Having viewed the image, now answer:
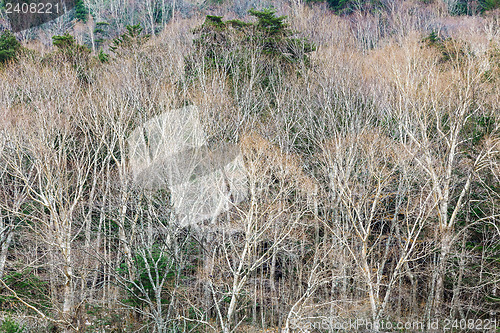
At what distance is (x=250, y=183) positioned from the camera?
1227 cm

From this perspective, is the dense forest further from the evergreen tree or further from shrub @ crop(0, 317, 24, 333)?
the evergreen tree

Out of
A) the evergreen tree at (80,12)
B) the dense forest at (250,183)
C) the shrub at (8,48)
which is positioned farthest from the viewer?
the evergreen tree at (80,12)

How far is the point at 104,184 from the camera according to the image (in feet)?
55.2

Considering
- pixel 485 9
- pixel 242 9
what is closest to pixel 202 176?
pixel 242 9

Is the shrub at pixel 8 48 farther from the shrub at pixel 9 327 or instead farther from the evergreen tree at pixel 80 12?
the evergreen tree at pixel 80 12

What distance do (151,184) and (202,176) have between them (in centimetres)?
192

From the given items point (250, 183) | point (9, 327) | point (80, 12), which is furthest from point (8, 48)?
point (80, 12)

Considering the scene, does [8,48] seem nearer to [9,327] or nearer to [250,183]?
[9,327]

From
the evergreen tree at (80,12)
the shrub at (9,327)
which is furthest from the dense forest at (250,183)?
the evergreen tree at (80,12)

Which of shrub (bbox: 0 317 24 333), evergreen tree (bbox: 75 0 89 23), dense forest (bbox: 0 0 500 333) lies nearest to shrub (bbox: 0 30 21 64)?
dense forest (bbox: 0 0 500 333)

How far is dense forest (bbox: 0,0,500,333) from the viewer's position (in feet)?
42.0

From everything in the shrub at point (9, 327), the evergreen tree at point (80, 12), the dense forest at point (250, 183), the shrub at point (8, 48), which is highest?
the evergreen tree at point (80, 12)

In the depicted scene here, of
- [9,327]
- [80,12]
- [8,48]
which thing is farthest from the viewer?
[80,12]

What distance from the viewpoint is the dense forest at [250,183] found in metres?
12.8
